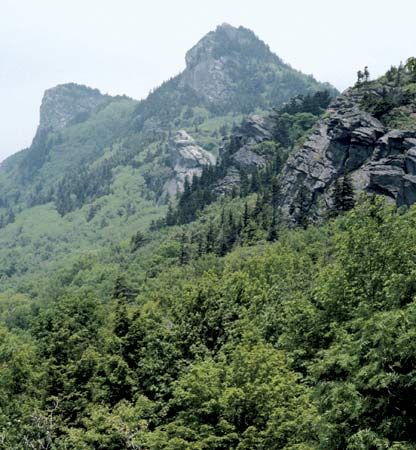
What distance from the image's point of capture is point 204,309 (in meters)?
47.6

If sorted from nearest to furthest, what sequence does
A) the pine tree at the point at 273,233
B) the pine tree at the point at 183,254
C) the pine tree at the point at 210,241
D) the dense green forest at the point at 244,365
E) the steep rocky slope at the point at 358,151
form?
the dense green forest at the point at 244,365
the steep rocky slope at the point at 358,151
the pine tree at the point at 273,233
the pine tree at the point at 210,241
the pine tree at the point at 183,254

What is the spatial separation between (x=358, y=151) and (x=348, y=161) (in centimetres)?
315

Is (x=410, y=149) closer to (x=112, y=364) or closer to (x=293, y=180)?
(x=293, y=180)

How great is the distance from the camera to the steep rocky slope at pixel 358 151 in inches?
4259

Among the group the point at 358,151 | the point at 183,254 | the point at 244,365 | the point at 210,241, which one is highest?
the point at 358,151

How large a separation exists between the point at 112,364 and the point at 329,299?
18.4 metres

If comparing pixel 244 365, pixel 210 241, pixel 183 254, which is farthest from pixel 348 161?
pixel 244 365

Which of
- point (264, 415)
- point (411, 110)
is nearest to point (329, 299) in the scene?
point (264, 415)

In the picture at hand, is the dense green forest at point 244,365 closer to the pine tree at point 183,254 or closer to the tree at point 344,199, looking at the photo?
the tree at point 344,199

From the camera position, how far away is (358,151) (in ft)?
407

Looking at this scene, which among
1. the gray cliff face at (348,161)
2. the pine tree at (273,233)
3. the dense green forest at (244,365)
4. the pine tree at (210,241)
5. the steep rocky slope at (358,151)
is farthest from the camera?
the pine tree at (210,241)

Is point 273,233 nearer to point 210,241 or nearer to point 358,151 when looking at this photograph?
point 210,241

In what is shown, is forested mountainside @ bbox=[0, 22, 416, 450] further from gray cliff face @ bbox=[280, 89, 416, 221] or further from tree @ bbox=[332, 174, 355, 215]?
gray cliff face @ bbox=[280, 89, 416, 221]

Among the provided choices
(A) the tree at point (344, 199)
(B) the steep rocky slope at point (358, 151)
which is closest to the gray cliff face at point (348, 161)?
(B) the steep rocky slope at point (358, 151)
